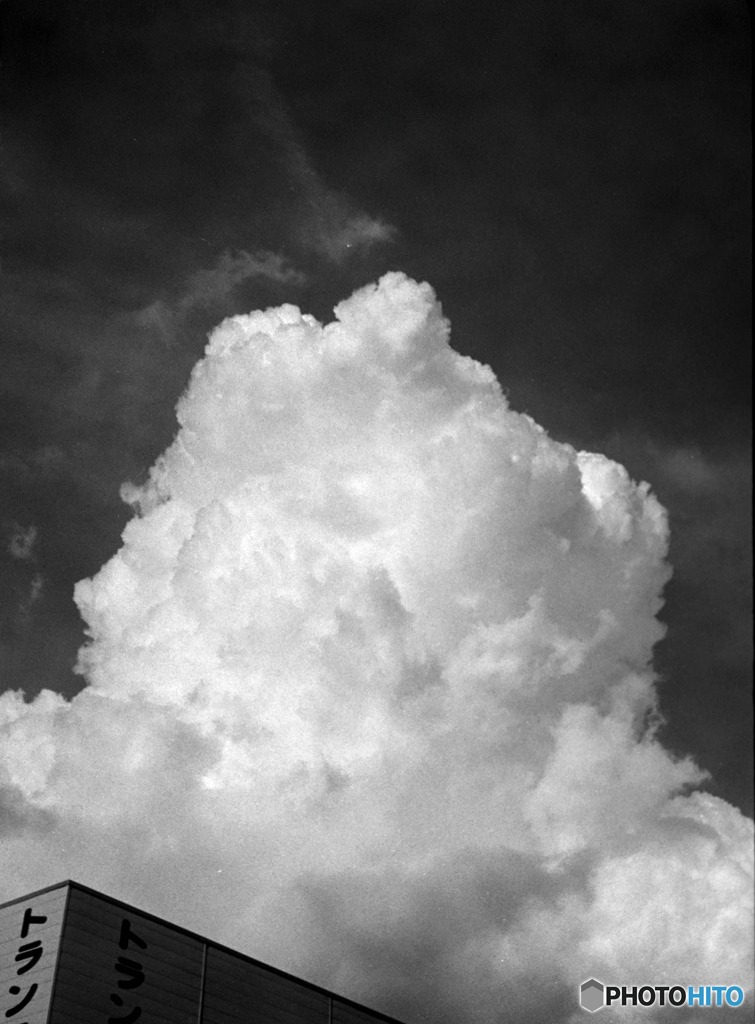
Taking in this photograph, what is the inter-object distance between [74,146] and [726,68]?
31.0m

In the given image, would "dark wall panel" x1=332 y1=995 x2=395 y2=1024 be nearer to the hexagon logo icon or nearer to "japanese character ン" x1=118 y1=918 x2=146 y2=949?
"japanese character ン" x1=118 y1=918 x2=146 y2=949

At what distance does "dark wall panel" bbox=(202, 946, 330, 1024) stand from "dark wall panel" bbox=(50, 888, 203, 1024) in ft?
2.44

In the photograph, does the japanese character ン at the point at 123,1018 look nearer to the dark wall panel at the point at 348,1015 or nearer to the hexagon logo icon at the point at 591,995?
the dark wall panel at the point at 348,1015

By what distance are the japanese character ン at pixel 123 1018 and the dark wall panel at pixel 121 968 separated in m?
0.03

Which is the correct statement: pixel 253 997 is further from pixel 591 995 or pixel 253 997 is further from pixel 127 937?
pixel 591 995

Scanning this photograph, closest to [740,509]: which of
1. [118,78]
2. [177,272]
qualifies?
[177,272]

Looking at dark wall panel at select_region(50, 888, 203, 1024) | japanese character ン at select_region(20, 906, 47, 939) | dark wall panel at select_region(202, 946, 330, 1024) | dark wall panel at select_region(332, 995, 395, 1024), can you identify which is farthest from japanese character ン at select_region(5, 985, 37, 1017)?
dark wall panel at select_region(332, 995, 395, 1024)

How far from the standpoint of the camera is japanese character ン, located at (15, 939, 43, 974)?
93.6 ft

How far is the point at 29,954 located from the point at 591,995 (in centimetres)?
2913

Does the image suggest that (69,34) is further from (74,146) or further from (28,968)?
(28,968)

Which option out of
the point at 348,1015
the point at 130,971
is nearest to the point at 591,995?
the point at 348,1015

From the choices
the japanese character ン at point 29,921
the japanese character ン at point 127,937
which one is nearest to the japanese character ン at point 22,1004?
the japanese character ン at point 29,921

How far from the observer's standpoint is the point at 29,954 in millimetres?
28766

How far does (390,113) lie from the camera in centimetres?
5112
